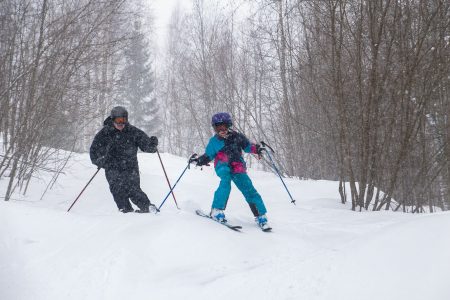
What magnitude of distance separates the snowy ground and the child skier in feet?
1.75

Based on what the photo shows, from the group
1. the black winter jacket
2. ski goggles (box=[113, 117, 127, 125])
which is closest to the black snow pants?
the black winter jacket

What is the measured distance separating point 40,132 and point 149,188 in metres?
2.34

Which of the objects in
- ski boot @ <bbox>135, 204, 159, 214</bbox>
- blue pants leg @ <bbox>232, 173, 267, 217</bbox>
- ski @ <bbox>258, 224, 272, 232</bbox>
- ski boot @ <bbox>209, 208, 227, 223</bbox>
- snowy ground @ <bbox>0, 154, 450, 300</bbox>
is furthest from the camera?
ski boot @ <bbox>135, 204, 159, 214</bbox>

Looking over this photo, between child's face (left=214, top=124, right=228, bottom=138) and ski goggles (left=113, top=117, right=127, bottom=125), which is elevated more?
ski goggles (left=113, top=117, right=127, bottom=125)

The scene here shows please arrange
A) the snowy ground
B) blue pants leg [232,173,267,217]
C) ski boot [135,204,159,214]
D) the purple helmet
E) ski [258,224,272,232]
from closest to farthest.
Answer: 1. the snowy ground
2. ski [258,224,272,232]
3. blue pants leg [232,173,267,217]
4. the purple helmet
5. ski boot [135,204,159,214]

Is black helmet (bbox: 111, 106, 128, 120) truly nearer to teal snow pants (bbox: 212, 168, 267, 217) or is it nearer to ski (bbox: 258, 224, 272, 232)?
teal snow pants (bbox: 212, 168, 267, 217)

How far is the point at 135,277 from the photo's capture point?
109 inches

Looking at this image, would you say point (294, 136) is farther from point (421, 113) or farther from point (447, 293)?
point (447, 293)

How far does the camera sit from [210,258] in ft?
10.2

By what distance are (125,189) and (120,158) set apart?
45 cm

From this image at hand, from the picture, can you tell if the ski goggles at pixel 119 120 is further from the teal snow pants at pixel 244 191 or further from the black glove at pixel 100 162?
the teal snow pants at pixel 244 191

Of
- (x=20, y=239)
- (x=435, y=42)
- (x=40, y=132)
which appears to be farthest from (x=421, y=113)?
(x=40, y=132)

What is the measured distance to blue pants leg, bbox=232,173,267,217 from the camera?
15.4ft

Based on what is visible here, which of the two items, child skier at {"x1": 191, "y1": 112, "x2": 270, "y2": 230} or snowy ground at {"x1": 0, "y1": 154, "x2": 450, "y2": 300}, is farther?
child skier at {"x1": 191, "y1": 112, "x2": 270, "y2": 230}
